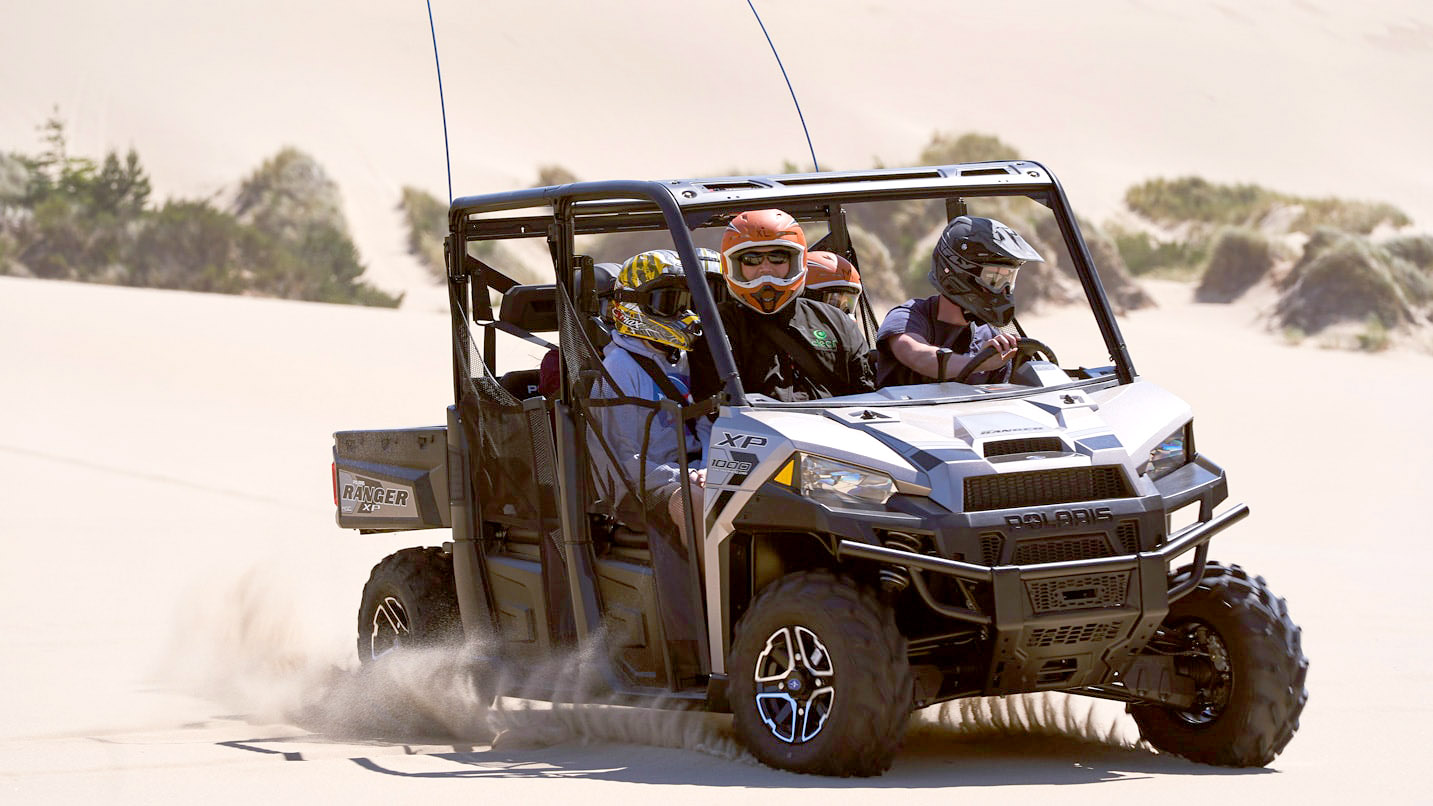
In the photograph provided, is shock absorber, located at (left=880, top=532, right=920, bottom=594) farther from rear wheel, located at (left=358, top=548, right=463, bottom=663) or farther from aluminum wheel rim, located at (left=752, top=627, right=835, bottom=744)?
rear wheel, located at (left=358, top=548, right=463, bottom=663)

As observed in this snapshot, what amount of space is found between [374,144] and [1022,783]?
39.2 metres

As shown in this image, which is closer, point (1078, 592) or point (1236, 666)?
point (1078, 592)

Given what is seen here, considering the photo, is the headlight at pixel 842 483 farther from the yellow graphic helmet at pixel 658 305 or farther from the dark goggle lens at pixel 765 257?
the yellow graphic helmet at pixel 658 305

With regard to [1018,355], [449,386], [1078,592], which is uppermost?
[449,386]

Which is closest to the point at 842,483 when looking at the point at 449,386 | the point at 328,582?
the point at 328,582

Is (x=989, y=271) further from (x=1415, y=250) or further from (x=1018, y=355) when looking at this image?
(x=1415, y=250)

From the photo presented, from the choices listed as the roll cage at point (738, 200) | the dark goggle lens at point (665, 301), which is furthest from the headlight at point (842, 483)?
the dark goggle lens at point (665, 301)

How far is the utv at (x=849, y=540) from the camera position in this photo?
605 centimetres

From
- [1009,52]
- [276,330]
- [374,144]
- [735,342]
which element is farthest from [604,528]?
[1009,52]

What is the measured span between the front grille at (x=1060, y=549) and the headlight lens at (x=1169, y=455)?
A: 1.34 feet

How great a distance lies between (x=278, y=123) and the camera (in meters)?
45.2

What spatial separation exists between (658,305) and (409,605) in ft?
6.72

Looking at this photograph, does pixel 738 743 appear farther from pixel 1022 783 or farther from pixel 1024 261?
pixel 1024 261

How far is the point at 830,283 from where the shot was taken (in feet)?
27.1
